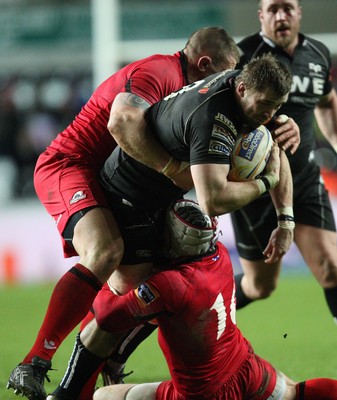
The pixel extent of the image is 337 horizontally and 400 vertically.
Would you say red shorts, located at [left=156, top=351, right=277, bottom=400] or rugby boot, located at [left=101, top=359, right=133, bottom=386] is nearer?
red shorts, located at [left=156, top=351, right=277, bottom=400]

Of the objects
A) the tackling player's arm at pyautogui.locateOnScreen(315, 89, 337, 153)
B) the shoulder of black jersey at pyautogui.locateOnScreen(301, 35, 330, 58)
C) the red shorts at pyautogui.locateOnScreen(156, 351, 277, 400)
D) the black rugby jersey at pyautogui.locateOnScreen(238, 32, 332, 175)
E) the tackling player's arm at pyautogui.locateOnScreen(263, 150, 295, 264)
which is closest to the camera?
the red shorts at pyautogui.locateOnScreen(156, 351, 277, 400)

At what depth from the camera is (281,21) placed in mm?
5578

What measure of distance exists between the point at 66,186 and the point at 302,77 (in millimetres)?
1856

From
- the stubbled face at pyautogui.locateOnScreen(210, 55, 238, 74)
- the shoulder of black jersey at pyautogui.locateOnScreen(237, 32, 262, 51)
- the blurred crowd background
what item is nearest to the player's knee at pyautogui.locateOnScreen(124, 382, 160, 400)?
the stubbled face at pyautogui.locateOnScreen(210, 55, 238, 74)

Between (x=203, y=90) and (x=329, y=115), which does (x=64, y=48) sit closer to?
(x=329, y=115)

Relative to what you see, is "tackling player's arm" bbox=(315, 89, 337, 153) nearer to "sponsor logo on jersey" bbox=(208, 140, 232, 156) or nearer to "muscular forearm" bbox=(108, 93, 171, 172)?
"muscular forearm" bbox=(108, 93, 171, 172)

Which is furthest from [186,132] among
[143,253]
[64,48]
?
[64,48]

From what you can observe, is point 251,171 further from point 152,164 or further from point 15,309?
point 15,309

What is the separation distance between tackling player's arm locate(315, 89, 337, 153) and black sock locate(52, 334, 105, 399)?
7.86ft

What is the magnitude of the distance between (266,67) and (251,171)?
49cm

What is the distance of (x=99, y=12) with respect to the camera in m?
11.0

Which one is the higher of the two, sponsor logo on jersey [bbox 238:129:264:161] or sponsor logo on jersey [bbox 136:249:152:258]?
sponsor logo on jersey [bbox 238:129:264:161]

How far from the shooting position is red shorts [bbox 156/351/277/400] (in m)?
4.00

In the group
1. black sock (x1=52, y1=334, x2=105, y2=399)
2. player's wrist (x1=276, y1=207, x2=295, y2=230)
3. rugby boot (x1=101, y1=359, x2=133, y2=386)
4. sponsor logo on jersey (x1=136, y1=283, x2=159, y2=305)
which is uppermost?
player's wrist (x1=276, y1=207, x2=295, y2=230)
